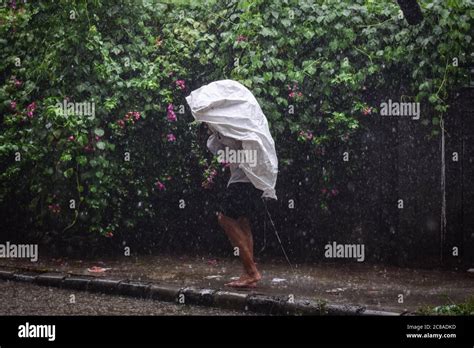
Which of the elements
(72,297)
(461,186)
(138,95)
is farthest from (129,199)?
(461,186)

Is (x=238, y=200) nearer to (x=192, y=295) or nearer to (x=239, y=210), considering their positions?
(x=239, y=210)

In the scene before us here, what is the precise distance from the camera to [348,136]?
34.9ft

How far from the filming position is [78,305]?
8.47 m

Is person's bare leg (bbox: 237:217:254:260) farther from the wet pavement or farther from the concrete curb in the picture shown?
the concrete curb

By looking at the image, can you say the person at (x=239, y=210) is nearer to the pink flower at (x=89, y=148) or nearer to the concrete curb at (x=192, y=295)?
the concrete curb at (x=192, y=295)

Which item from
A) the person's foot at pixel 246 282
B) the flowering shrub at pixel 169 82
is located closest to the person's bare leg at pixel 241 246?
the person's foot at pixel 246 282

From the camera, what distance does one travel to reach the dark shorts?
890 centimetres

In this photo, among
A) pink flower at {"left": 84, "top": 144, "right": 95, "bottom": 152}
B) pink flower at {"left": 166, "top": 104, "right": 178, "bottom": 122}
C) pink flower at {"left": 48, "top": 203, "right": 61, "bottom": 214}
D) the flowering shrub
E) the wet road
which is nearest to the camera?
the wet road

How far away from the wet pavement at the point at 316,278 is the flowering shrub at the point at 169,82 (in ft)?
2.22

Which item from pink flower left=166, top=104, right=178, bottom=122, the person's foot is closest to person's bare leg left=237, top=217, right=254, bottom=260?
the person's foot

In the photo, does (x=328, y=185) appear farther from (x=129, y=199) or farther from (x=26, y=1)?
(x=26, y=1)

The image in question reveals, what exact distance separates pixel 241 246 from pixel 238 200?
513mm

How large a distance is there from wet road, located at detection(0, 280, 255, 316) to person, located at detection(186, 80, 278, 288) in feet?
2.80

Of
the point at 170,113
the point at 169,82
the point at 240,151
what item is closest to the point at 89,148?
the point at 170,113
